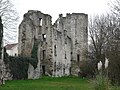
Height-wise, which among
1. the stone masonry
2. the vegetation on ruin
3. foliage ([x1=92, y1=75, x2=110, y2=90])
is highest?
the stone masonry

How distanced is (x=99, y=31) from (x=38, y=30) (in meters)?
10.5

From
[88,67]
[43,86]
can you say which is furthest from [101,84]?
[88,67]

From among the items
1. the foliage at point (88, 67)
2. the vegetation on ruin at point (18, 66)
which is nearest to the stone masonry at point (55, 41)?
the vegetation on ruin at point (18, 66)

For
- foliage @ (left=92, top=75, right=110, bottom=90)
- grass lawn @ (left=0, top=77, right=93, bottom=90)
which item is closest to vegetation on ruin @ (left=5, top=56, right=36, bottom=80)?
grass lawn @ (left=0, top=77, right=93, bottom=90)

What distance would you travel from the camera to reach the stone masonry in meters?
53.6

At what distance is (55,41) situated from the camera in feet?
187

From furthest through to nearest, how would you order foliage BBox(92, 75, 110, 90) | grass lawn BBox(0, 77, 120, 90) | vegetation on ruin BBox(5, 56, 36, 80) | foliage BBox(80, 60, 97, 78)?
foliage BBox(80, 60, 97, 78)
vegetation on ruin BBox(5, 56, 36, 80)
grass lawn BBox(0, 77, 120, 90)
foliage BBox(92, 75, 110, 90)

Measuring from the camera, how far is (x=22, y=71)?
41875mm

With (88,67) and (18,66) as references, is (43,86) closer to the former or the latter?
(18,66)

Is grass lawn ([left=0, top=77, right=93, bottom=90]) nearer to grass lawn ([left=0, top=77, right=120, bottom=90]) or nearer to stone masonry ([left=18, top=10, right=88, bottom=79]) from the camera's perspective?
grass lawn ([left=0, top=77, right=120, bottom=90])

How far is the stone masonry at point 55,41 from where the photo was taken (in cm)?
5356

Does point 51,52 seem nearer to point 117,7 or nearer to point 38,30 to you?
point 38,30

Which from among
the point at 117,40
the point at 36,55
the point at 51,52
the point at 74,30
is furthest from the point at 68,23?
the point at 117,40

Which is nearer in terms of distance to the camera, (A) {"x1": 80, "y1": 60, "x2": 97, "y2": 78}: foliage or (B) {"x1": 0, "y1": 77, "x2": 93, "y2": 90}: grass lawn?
(B) {"x1": 0, "y1": 77, "x2": 93, "y2": 90}: grass lawn
